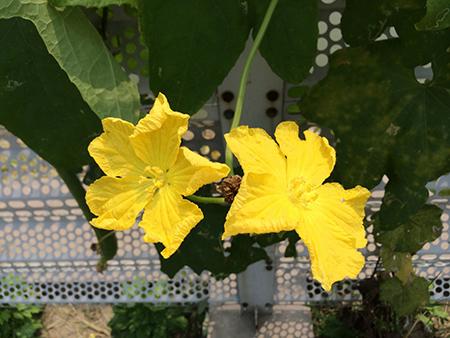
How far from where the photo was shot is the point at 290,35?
633mm

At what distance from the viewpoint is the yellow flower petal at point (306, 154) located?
0.45 metres

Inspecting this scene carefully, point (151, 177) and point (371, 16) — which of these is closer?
point (151, 177)

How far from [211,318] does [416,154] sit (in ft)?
2.65

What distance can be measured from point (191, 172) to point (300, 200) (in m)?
0.09

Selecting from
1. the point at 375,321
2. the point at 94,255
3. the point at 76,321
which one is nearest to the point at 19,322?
the point at 76,321

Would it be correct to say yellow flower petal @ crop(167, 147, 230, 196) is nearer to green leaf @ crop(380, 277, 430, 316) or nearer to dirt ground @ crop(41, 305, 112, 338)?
green leaf @ crop(380, 277, 430, 316)

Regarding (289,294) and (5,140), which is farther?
(289,294)

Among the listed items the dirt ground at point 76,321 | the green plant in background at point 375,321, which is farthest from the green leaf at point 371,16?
the dirt ground at point 76,321

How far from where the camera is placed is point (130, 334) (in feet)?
4.32

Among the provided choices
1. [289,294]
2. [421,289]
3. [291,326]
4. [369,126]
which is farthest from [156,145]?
[291,326]

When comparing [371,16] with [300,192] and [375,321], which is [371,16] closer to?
[300,192]

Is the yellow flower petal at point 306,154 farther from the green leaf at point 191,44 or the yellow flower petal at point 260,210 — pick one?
the green leaf at point 191,44

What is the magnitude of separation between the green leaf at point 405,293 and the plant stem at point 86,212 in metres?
0.54

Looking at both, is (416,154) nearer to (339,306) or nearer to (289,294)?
(289,294)
